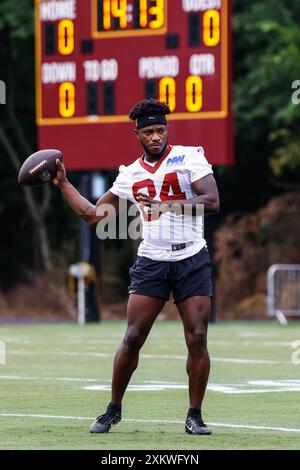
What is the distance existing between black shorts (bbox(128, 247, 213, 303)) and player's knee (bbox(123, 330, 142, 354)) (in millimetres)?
282

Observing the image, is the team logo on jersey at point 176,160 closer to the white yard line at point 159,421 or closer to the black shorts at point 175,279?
the black shorts at point 175,279

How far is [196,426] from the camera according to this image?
30.3 feet

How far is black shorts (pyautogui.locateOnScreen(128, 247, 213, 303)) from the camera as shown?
955cm

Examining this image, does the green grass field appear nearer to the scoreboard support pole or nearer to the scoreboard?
the scoreboard

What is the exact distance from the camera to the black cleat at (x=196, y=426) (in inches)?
361

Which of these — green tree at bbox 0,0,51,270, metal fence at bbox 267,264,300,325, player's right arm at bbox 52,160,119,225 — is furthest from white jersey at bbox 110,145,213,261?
green tree at bbox 0,0,51,270

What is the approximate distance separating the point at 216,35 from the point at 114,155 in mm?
3027

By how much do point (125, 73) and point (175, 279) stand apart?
15593 mm

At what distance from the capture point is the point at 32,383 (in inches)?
531

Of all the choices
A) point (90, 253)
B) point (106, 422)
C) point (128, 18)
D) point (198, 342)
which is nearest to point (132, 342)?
point (198, 342)

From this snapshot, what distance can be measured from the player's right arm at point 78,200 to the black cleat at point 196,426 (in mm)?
1519

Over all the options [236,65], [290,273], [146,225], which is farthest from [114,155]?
[146,225]

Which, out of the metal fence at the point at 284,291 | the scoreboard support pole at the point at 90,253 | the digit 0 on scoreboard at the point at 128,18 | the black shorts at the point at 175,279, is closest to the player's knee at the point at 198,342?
the black shorts at the point at 175,279

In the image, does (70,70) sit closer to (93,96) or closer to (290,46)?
(93,96)
